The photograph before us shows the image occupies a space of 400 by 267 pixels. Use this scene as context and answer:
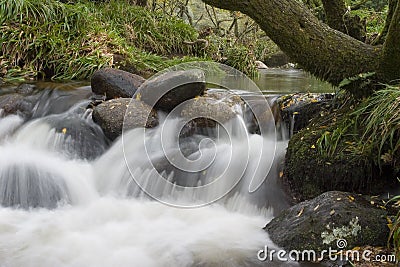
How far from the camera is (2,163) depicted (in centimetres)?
365

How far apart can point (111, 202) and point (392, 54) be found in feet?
8.41

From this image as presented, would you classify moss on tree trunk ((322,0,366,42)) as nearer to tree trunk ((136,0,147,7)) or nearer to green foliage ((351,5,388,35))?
green foliage ((351,5,388,35))

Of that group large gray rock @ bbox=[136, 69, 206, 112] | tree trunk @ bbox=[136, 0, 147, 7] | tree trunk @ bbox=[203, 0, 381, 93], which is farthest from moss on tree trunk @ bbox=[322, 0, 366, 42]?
tree trunk @ bbox=[136, 0, 147, 7]

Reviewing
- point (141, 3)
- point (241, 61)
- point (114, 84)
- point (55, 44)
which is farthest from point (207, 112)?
point (141, 3)

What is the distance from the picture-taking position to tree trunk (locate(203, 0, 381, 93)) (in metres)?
3.00

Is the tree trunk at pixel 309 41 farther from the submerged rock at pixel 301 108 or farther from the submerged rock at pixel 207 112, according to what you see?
the submerged rock at pixel 207 112

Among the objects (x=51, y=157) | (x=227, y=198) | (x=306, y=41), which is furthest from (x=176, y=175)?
(x=306, y=41)

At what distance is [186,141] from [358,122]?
5.68 ft

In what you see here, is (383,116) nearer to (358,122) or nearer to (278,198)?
(358,122)

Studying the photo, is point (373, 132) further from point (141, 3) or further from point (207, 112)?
point (141, 3)

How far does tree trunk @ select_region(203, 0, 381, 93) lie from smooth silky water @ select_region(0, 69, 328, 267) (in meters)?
0.92

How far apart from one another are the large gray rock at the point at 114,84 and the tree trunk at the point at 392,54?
110 inches
